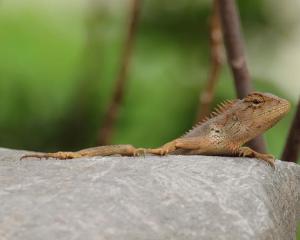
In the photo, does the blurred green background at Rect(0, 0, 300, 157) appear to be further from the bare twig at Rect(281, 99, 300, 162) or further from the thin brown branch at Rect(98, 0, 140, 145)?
the bare twig at Rect(281, 99, 300, 162)

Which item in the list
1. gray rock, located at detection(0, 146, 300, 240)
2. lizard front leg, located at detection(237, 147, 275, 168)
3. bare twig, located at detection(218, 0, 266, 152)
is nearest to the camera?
gray rock, located at detection(0, 146, 300, 240)

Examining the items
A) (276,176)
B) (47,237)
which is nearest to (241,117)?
(276,176)

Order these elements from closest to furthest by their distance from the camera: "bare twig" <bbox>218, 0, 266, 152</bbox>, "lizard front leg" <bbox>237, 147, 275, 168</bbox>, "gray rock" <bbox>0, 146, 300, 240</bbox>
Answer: "gray rock" <bbox>0, 146, 300, 240</bbox>, "lizard front leg" <bbox>237, 147, 275, 168</bbox>, "bare twig" <bbox>218, 0, 266, 152</bbox>

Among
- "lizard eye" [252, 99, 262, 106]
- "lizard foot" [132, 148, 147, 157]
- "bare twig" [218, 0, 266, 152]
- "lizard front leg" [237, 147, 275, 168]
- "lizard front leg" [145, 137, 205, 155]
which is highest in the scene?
"bare twig" [218, 0, 266, 152]

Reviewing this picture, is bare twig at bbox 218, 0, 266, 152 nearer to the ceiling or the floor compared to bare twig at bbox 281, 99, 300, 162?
nearer to the ceiling

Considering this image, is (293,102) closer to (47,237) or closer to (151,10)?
(151,10)

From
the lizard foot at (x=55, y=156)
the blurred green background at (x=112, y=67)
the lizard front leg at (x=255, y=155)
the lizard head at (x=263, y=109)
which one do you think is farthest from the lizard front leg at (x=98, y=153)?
the blurred green background at (x=112, y=67)

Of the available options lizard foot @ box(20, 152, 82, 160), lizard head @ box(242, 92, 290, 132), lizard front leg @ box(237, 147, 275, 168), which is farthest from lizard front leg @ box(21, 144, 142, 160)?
lizard head @ box(242, 92, 290, 132)

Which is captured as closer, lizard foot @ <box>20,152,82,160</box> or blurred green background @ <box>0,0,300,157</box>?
lizard foot @ <box>20,152,82,160</box>
